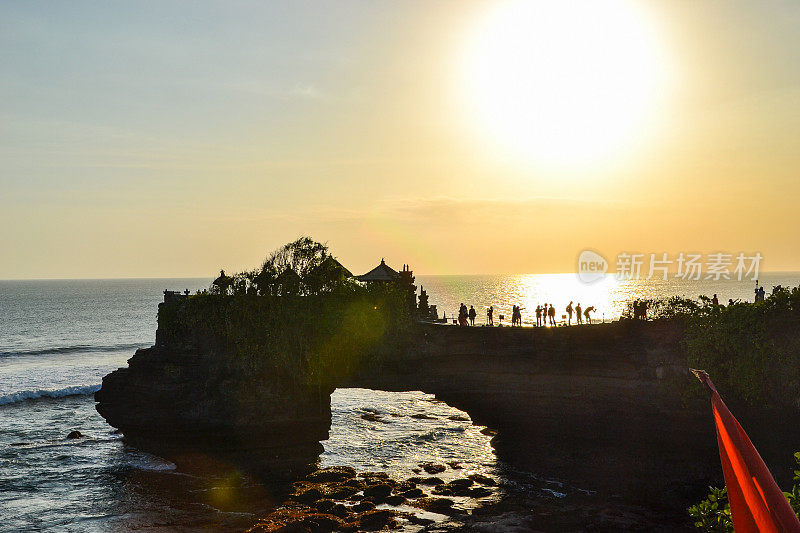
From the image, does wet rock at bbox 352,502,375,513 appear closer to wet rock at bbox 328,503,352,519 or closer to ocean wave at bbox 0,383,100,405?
wet rock at bbox 328,503,352,519

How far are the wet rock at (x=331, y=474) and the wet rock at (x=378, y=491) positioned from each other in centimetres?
254

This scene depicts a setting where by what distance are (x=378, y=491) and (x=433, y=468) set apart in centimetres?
441

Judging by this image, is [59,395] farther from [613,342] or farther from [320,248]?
[613,342]

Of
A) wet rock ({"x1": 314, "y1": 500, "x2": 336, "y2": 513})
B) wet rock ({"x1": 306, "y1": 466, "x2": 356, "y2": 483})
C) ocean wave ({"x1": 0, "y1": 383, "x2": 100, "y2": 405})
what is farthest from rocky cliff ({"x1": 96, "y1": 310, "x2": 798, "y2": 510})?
ocean wave ({"x1": 0, "y1": 383, "x2": 100, "y2": 405})

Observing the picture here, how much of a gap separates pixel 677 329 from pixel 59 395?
178 ft

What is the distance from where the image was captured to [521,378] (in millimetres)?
43125

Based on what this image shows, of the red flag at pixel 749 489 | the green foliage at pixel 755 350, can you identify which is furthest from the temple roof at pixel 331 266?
the red flag at pixel 749 489

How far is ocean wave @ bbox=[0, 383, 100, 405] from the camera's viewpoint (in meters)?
56.8

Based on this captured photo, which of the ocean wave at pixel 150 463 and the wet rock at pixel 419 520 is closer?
the wet rock at pixel 419 520

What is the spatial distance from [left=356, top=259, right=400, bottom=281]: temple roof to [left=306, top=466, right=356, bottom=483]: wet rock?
65.6 ft

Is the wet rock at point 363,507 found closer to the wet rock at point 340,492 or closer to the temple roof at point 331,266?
the wet rock at point 340,492

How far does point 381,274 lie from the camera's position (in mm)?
52125

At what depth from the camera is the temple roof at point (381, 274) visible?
5131 centimetres

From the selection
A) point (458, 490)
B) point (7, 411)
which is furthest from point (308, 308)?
point (7, 411)
